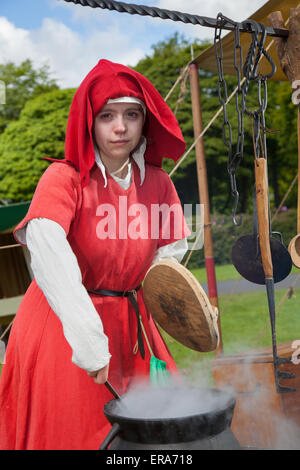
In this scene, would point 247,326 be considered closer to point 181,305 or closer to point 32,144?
point 181,305

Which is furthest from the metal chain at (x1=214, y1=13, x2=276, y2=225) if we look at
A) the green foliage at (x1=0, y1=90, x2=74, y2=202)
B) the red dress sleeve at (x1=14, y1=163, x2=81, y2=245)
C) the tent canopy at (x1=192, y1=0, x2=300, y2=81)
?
the green foliage at (x1=0, y1=90, x2=74, y2=202)

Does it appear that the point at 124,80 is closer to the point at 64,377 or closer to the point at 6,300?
the point at 64,377

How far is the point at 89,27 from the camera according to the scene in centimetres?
1717

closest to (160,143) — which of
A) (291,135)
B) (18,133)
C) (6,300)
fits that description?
(6,300)

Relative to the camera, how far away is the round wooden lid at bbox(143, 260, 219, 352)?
1279mm

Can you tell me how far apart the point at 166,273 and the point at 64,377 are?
40cm

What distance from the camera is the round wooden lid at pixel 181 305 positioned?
128cm

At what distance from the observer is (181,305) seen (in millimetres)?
1345

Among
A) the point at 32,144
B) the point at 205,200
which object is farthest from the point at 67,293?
the point at 32,144

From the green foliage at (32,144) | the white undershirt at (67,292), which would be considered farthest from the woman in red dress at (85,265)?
the green foliage at (32,144)

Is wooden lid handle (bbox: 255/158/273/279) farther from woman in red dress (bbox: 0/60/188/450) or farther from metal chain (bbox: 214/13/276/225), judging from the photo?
woman in red dress (bbox: 0/60/188/450)

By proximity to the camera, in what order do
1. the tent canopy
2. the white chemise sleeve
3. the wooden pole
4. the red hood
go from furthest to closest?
the wooden pole, the tent canopy, the red hood, the white chemise sleeve

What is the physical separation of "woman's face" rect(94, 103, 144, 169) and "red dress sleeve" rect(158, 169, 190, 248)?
198mm

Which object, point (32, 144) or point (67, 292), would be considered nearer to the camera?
point (67, 292)
